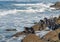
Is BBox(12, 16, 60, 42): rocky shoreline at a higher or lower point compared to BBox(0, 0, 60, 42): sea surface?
higher

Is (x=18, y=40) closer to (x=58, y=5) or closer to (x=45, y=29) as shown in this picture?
(x=45, y=29)

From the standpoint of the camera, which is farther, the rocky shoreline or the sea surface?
the sea surface

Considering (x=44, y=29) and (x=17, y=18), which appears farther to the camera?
(x=17, y=18)

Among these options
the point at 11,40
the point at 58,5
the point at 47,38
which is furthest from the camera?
the point at 58,5

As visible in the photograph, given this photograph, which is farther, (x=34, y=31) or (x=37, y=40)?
(x=34, y=31)

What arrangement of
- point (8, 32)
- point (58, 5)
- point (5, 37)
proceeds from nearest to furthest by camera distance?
point (5, 37), point (8, 32), point (58, 5)

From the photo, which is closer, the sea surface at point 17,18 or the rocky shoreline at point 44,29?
the rocky shoreline at point 44,29

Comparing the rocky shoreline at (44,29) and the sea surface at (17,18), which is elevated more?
the rocky shoreline at (44,29)

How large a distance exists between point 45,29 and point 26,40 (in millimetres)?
6375

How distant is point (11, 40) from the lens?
15.9 m

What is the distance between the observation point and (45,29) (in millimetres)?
19672

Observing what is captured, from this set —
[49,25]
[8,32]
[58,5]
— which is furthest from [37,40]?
[58,5]

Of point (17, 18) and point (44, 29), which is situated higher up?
point (44, 29)

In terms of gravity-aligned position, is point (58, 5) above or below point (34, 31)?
below
